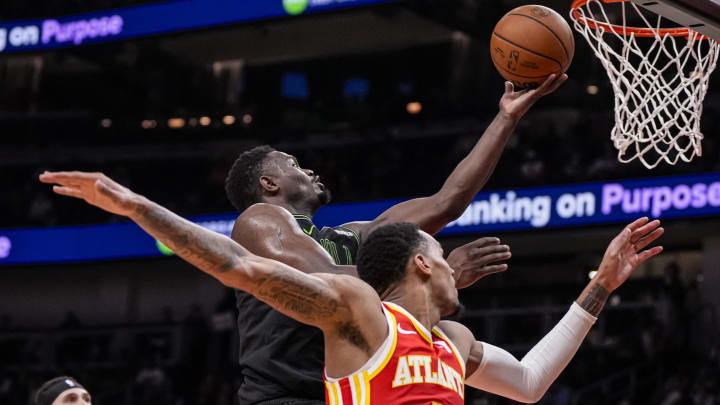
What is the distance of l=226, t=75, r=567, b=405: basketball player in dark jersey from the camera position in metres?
3.40

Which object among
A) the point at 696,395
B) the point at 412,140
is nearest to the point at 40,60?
the point at 412,140

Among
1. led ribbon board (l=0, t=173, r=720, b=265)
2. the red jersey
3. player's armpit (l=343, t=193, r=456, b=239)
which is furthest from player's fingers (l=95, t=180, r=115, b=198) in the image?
led ribbon board (l=0, t=173, r=720, b=265)

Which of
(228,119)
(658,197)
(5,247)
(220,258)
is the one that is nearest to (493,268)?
(220,258)

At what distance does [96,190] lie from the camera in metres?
2.54

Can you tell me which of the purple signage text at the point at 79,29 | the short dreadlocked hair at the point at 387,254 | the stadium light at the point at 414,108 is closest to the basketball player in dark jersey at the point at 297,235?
the short dreadlocked hair at the point at 387,254

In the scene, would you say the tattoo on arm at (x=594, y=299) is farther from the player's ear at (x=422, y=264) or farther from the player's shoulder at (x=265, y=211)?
the player's shoulder at (x=265, y=211)

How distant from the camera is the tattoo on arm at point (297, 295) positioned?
281cm

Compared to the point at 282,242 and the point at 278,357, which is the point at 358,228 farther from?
the point at 278,357

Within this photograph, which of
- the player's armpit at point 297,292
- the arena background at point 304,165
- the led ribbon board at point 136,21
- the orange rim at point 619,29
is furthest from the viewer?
the led ribbon board at point 136,21

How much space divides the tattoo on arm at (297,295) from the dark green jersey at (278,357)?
1.79 ft

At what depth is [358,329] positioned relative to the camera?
9.64 ft

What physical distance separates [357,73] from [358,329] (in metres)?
15.0

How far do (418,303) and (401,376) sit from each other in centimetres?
27

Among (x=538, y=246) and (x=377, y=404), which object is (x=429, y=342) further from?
(x=538, y=246)
